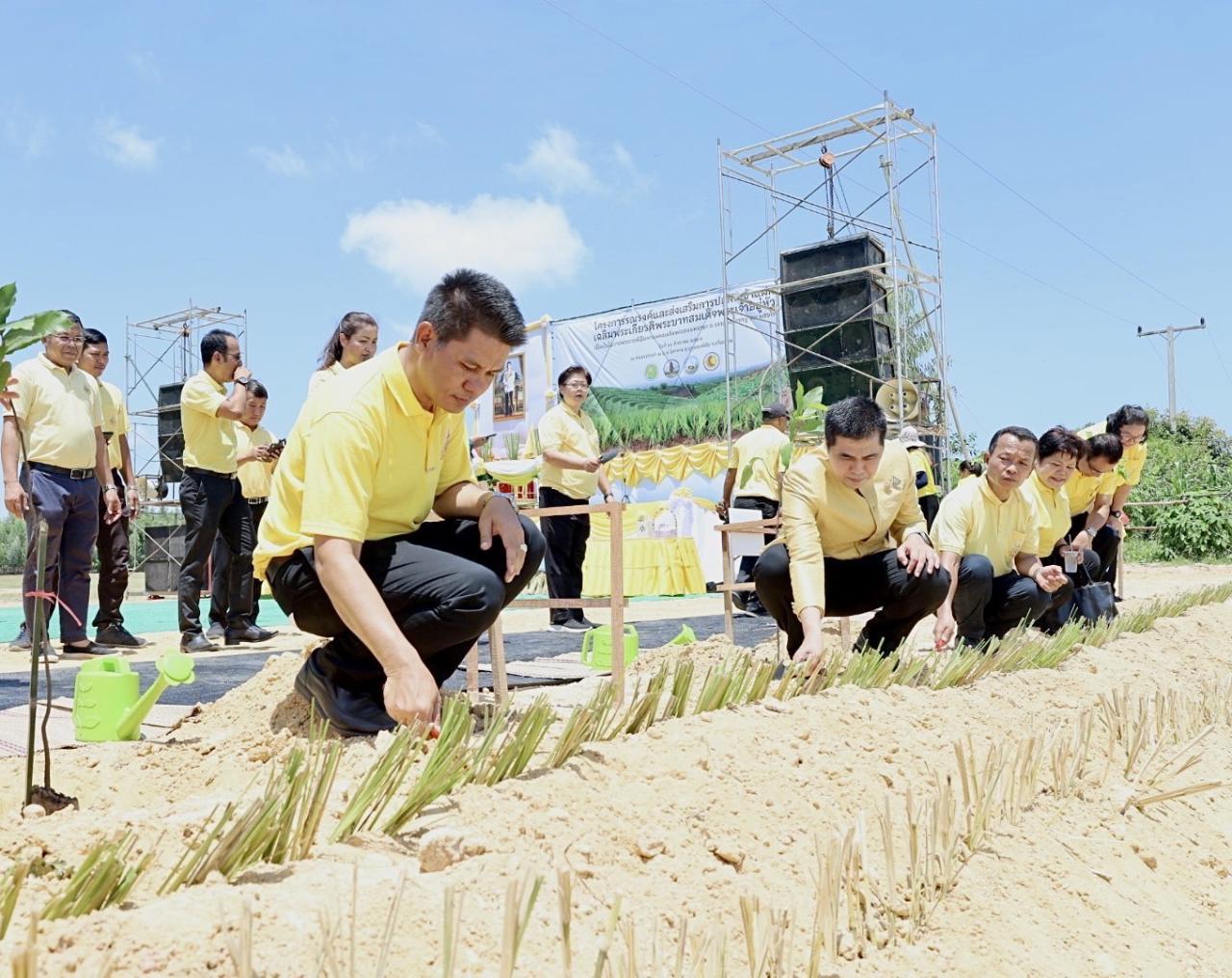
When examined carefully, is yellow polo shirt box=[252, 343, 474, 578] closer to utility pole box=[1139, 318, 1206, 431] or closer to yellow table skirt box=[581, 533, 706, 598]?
yellow table skirt box=[581, 533, 706, 598]

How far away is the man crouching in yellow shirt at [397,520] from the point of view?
220 centimetres

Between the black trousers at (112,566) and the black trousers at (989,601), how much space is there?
12.6ft

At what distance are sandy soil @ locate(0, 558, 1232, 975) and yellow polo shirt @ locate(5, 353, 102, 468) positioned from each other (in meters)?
2.24

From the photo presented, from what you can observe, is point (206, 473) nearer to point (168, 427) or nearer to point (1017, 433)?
point (1017, 433)

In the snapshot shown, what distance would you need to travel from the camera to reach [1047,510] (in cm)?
505

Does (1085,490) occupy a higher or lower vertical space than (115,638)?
higher

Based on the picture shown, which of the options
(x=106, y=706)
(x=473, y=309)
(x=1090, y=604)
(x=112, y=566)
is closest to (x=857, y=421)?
(x=473, y=309)

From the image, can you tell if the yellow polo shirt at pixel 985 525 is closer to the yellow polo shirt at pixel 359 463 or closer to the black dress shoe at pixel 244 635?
the yellow polo shirt at pixel 359 463

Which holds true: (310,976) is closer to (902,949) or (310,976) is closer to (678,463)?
(902,949)

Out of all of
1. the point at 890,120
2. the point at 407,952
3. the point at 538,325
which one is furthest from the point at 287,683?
the point at 538,325

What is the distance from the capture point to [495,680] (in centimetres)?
315

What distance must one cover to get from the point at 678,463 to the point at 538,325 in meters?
3.24

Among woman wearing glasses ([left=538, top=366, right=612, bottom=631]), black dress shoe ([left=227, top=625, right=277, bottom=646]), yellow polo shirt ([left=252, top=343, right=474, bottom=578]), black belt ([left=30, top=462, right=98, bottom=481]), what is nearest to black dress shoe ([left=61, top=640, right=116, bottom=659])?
black dress shoe ([left=227, top=625, right=277, bottom=646])

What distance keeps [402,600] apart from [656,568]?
8098 millimetres
